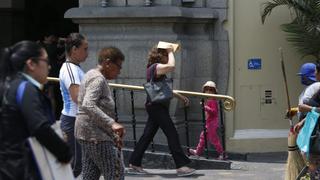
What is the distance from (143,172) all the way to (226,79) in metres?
2.66

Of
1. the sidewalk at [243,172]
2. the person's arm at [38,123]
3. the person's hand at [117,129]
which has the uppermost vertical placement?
the person's arm at [38,123]

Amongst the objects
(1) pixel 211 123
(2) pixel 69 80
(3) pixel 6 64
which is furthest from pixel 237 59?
(3) pixel 6 64

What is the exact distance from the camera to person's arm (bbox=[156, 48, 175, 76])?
868cm

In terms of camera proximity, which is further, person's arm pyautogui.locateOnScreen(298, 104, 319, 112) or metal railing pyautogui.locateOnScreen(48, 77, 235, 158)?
metal railing pyautogui.locateOnScreen(48, 77, 235, 158)

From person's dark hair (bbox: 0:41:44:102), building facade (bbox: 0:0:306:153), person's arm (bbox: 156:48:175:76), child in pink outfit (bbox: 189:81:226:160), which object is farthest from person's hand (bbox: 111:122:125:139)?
building facade (bbox: 0:0:306:153)

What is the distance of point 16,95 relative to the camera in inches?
183

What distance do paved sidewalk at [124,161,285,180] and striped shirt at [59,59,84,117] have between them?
213 cm

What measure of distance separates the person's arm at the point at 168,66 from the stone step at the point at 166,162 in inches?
67.3

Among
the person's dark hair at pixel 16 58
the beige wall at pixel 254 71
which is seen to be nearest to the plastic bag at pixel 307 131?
the person's dark hair at pixel 16 58

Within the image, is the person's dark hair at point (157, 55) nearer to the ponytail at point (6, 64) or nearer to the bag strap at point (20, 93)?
the ponytail at point (6, 64)

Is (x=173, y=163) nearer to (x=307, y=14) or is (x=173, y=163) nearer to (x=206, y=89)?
(x=206, y=89)

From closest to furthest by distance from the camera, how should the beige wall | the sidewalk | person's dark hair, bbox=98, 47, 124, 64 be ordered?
person's dark hair, bbox=98, 47, 124, 64
the sidewalk
the beige wall

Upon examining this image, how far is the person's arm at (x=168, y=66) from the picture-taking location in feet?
28.5

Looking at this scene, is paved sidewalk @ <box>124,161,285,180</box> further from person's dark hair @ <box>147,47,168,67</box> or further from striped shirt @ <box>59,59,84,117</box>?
striped shirt @ <box>59,59,84,117</box>
